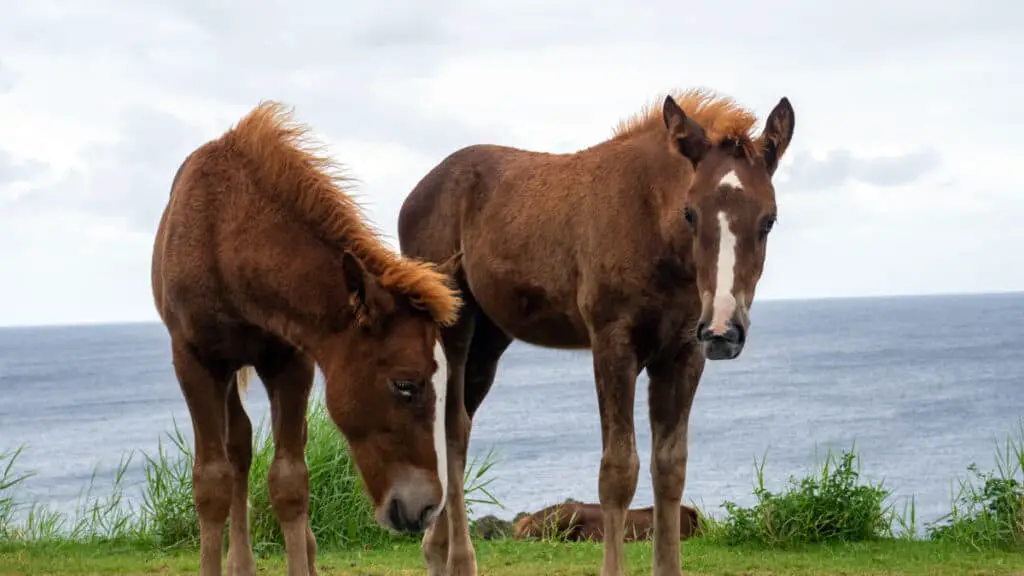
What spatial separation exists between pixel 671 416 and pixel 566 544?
142 inches

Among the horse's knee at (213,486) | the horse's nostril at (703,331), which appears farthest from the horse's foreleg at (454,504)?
the horse's nostril at (703,331)

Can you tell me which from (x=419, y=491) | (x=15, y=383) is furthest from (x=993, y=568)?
(x=15, y=383)

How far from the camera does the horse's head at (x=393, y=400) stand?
5223 mm

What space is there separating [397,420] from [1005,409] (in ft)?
199

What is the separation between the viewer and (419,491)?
17.0 ft

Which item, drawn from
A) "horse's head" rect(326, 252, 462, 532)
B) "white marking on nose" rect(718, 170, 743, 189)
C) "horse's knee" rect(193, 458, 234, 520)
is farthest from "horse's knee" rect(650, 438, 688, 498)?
"horse's knee" rect(193, 458, 234, 520)

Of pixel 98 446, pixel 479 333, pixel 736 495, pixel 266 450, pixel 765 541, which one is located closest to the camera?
pixel 479 333

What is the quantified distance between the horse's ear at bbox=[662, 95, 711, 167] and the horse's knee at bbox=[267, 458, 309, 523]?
2.76 m

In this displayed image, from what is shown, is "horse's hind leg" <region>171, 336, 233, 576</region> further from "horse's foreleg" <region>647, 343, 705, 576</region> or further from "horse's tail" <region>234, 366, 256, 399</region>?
"horse's foreleg" <region>647, 343, 705, 576</region>

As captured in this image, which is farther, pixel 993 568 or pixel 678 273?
pixel 993 568

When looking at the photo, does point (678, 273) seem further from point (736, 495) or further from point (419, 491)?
point (736, 495)

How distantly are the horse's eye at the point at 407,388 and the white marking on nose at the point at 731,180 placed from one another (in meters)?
1.89

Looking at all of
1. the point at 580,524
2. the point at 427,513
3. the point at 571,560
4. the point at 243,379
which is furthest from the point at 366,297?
the point at 580,524

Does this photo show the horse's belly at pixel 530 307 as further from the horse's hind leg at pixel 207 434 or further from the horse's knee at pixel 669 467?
the horse's hind leg at pixel 207 434
